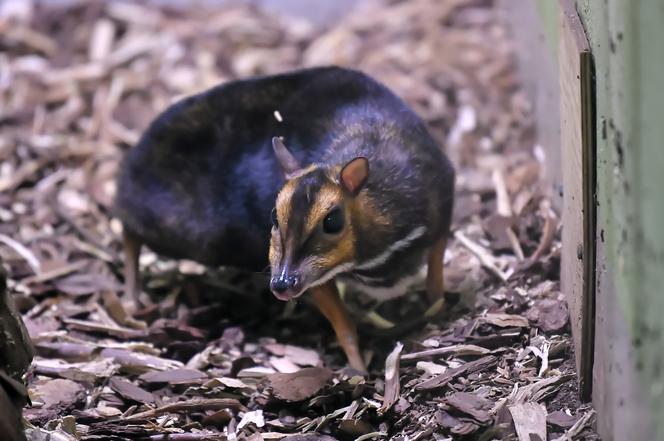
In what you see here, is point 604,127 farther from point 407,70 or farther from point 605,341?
point 407,70

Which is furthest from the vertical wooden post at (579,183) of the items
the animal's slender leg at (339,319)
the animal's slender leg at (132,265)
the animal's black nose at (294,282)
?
the animal's slender leg at (132,265)

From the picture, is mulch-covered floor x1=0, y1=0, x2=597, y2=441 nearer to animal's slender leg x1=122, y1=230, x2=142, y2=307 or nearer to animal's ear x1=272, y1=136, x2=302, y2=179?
animal's slender leg x1=122, y1=230, x2=142, y2=307

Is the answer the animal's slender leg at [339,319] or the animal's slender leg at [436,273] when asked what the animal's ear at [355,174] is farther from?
the animal's slender leg at [436,273]

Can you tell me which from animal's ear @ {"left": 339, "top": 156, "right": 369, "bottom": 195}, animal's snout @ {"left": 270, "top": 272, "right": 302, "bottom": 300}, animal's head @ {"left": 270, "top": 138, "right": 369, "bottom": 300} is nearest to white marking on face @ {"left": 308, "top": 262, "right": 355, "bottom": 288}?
animal's head @ {"left": 270, "top": 138, "right": 369, "bottom": 300}

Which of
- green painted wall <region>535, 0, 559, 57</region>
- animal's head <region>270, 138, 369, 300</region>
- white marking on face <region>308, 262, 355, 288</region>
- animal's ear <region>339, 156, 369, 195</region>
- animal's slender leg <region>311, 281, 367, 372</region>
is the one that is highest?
green painted wall <region>535, 0, 559, 57</region>

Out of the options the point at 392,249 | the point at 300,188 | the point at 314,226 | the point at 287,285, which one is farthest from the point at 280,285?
the point at 392,249

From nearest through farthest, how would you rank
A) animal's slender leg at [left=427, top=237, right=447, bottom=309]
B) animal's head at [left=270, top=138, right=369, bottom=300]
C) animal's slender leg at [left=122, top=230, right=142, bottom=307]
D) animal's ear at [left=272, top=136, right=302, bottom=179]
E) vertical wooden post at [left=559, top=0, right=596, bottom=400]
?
vertical wooden post at [left=559, top=0, right=596, bottom=400], animal's head at [left=270, top=138, right=369, bottom=300], animal's ear at [left=272, top=136, right=302, bottom=179], animal's slender leg at [left=427, top=237, right=447, bottom=309], animal's slender leg at [left=122, top=230, right=142, bottom=307]

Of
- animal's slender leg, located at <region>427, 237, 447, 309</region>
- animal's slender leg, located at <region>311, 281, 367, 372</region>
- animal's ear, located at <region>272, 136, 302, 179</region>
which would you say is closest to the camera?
animal's ear, located at <region>272, 136, 302, 179</region>
